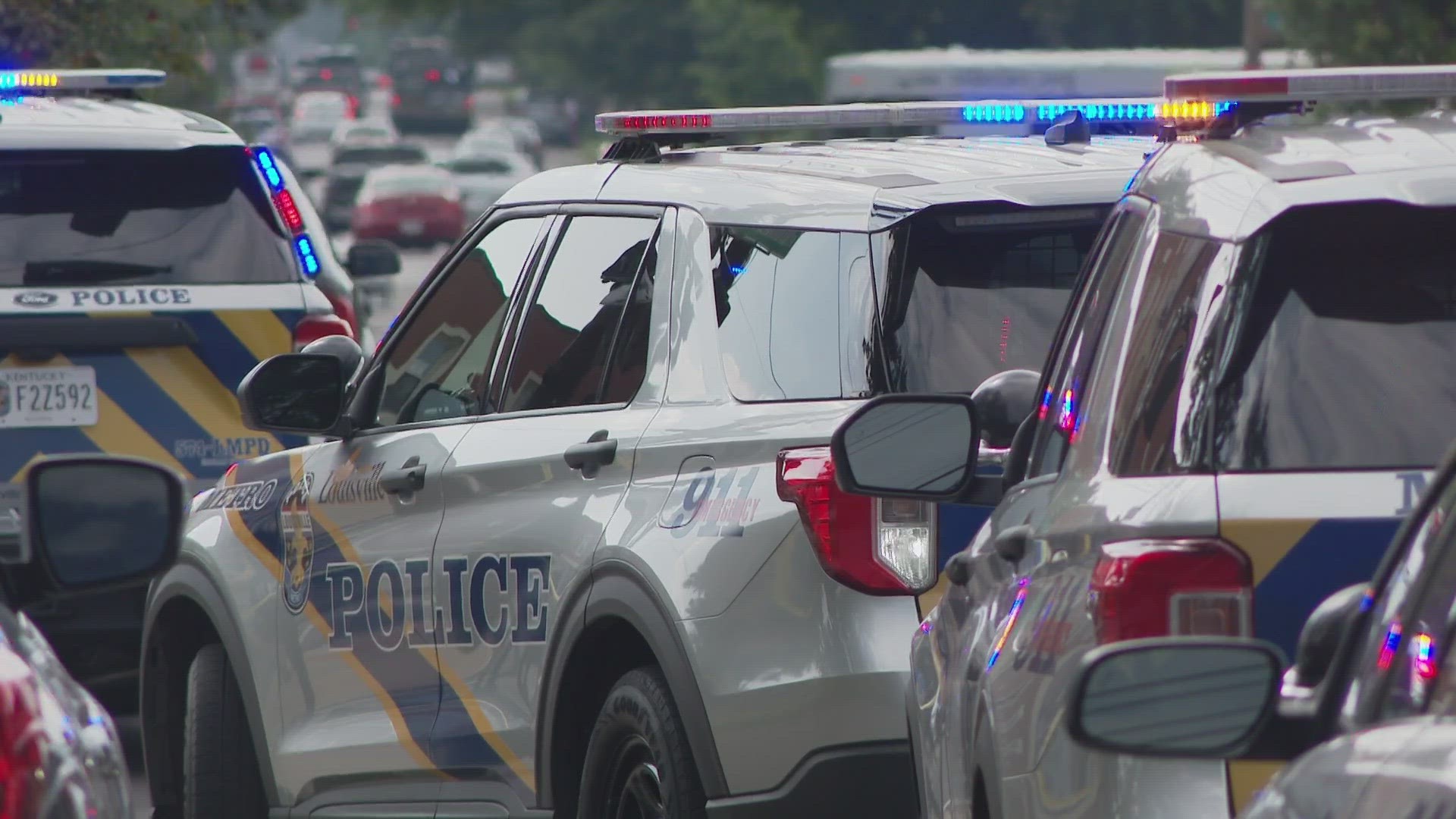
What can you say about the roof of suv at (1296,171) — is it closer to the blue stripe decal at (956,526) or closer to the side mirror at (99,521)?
the blue stripe decal at (956,526)

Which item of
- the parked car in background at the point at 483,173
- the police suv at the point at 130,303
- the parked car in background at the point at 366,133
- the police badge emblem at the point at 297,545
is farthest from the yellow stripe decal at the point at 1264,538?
the parked car in background at the point at 366,133

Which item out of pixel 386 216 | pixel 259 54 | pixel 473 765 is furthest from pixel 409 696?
pixel 259 54

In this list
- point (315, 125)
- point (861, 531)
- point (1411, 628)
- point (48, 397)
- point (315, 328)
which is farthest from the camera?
point (315, 125)

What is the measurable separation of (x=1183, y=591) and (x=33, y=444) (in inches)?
201

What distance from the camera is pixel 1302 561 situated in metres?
2.91

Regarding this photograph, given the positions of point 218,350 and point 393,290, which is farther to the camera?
point 393,290

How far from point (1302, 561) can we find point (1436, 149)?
584 millimetres

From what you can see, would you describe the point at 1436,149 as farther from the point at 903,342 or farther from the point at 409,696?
the point at 409,696

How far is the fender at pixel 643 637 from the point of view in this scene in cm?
457

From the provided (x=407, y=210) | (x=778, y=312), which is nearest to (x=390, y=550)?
(x=778, y=312)

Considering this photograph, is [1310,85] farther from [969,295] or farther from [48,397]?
[48,397]

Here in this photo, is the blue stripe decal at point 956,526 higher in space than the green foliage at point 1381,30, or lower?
higher

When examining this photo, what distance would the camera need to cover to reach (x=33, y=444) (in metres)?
7.38

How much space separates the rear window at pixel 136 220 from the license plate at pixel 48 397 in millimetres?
276
